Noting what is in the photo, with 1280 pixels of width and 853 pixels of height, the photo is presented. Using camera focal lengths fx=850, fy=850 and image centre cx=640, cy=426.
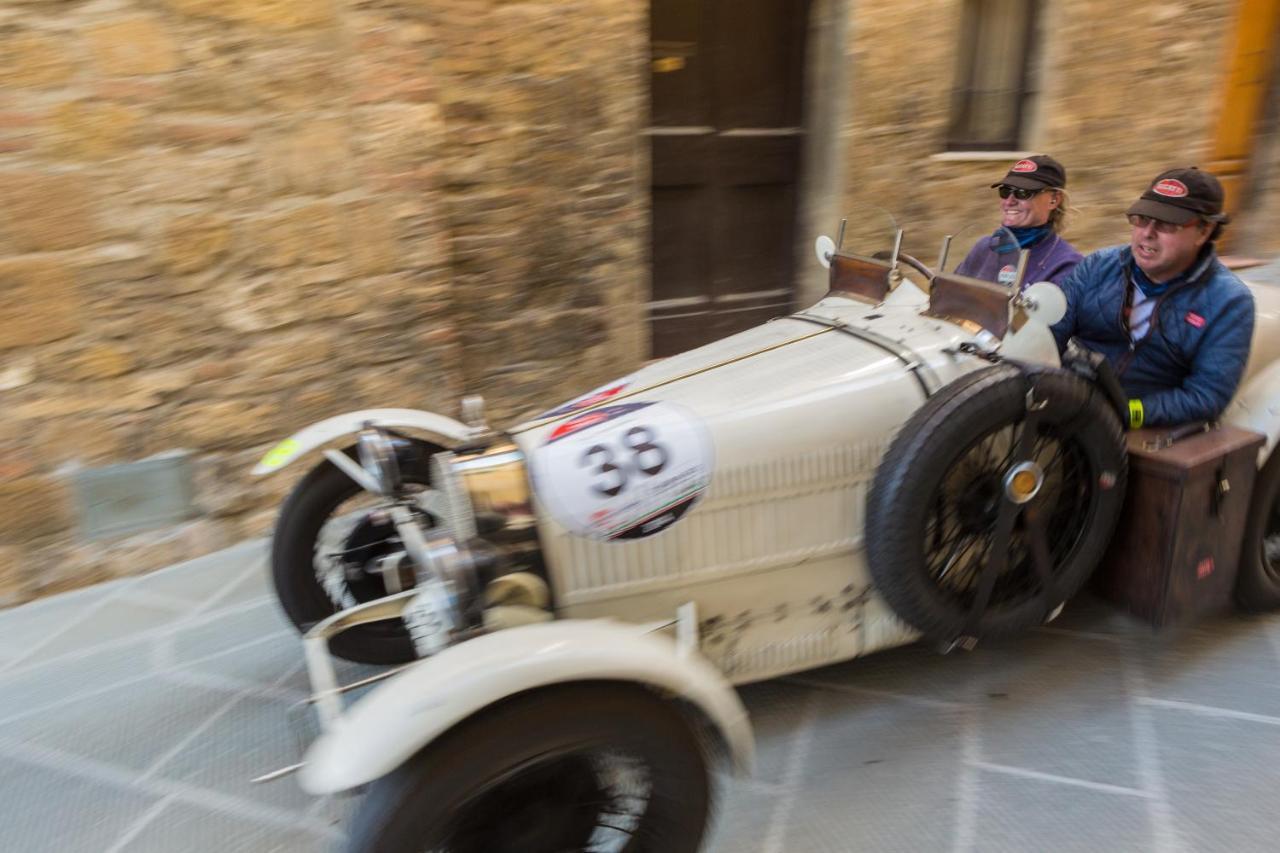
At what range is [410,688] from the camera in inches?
56.7

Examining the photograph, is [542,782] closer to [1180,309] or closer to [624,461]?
[624,461]

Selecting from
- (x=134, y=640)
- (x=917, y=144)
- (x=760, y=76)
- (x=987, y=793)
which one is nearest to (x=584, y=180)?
(x=760, y=76)

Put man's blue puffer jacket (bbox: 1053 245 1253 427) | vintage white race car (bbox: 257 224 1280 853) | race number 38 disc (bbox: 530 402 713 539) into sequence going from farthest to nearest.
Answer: man's blue puffer jacket (bbox: 1053 245 1253 427) < race number 38 disc (bbox: 530 402 713 539) < vintage white race car (bbox: 257 224 1280 853)

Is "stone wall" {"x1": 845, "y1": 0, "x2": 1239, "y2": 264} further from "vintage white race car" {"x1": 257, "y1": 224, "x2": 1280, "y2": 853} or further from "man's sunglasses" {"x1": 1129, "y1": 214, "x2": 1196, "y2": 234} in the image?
"vintage white race car" {"x1": 257, "y1": 224, "x2": 1280, "y2": 853}

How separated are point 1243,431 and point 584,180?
299 centimetres

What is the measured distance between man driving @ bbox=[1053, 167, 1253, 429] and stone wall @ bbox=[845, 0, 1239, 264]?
285cm

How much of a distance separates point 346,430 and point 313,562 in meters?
0.39

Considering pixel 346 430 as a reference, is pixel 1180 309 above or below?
above

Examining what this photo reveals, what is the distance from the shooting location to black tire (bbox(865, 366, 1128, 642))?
6.24ft

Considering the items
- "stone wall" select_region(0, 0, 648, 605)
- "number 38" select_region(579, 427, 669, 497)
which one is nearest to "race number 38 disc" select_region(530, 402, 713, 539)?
"number 38" select_region(579, 427, 669, 497)

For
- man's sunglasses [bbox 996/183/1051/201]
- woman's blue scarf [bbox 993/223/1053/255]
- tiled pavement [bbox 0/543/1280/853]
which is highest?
man's sunglasses [bbox 996/183/1051/201]

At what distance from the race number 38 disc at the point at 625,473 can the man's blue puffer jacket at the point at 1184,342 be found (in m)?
1.31

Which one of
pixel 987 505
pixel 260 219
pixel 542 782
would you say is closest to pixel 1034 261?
pixel 987 505

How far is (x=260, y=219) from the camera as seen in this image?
10.7 feet
